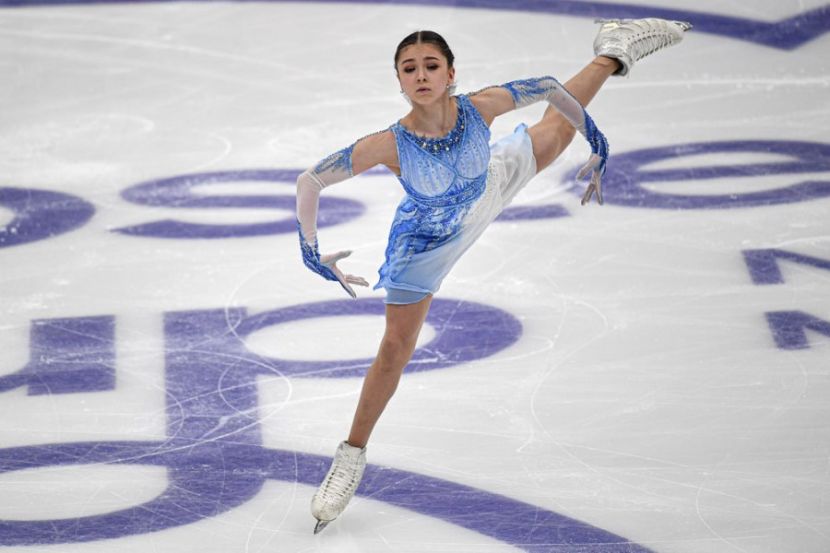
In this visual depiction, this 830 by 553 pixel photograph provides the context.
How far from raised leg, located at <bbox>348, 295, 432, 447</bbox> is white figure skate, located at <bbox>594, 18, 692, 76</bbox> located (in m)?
1.10

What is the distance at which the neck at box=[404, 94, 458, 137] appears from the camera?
372 centimetres

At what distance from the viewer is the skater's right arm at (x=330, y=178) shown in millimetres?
3645

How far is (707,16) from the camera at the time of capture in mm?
8141

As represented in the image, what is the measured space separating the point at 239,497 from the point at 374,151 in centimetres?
112

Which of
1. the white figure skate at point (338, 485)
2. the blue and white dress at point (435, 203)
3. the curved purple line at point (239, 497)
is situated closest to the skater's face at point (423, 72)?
the blue and white dress at point (435, 203)

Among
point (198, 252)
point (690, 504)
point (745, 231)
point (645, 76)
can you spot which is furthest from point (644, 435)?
point (645, 76)

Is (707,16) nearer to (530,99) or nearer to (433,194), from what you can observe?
(530,99)

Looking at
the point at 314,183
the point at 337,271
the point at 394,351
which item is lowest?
the point at 394,351

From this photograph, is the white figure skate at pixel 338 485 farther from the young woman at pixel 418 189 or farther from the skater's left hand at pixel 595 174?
the skater's left hand at pixel 595 174

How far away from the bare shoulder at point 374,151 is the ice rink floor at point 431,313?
99 cm

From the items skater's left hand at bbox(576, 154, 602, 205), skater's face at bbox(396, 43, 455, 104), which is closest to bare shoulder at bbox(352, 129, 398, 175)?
skater's face at bbox(396, 43, 455, 104)

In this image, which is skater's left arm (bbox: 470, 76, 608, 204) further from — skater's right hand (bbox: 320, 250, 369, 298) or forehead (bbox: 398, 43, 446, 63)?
skater's right hand (bbox: 320, 250, 369, 298)

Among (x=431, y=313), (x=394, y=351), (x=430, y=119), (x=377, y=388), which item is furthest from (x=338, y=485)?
(x=431, y=313)

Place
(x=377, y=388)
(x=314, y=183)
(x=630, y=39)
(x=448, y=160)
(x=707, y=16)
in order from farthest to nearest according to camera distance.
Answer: (x=707, y=16) → (x=630, y=39) → (x=377, y=388) → (x=448, y=160) → (x=314, y=183)
